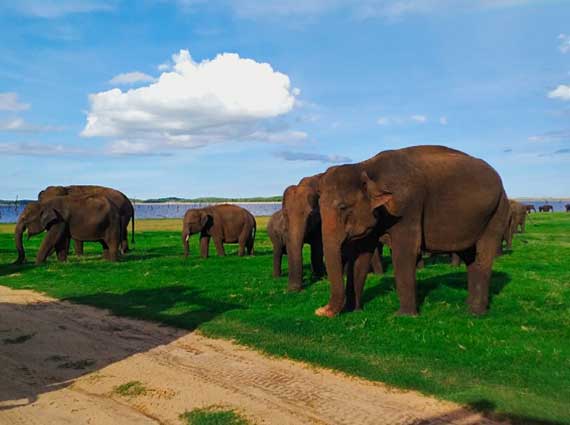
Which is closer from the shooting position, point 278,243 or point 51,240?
point 278,243

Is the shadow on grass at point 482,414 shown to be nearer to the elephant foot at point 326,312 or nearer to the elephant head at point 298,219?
the elephant foot at point 326,312

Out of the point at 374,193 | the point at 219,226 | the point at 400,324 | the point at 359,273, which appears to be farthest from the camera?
the point at 219,226

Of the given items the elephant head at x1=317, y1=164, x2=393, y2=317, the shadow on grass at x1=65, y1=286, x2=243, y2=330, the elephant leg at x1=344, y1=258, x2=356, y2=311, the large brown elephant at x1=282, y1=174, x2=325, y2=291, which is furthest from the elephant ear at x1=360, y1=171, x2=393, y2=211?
the shadow on grass at x1=65, y1=286, x2=243, y2=330

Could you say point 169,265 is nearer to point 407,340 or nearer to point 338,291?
point 338,291

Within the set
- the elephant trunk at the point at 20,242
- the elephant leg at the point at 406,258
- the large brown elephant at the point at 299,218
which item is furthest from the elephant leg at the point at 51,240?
the elephant leg at the point at 406,258

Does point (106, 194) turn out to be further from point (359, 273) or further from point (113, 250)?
point (359, 273)

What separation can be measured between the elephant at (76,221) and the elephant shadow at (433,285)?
43.7 ft

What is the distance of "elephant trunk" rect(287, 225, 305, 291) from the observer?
14.8 meters

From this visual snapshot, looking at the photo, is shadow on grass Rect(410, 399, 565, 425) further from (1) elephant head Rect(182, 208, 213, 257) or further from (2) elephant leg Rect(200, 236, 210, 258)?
(1) elephant head Rect(182, 208, 213, 257)

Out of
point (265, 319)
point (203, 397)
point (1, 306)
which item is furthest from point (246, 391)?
point (1, 306)

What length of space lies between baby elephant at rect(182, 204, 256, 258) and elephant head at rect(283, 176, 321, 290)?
1187cm

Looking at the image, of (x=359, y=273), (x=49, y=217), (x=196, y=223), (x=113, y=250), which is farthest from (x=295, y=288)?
(x=49, y=217)

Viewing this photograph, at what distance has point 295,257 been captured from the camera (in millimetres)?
14805

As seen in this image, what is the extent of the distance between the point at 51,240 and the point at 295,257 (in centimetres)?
1351
